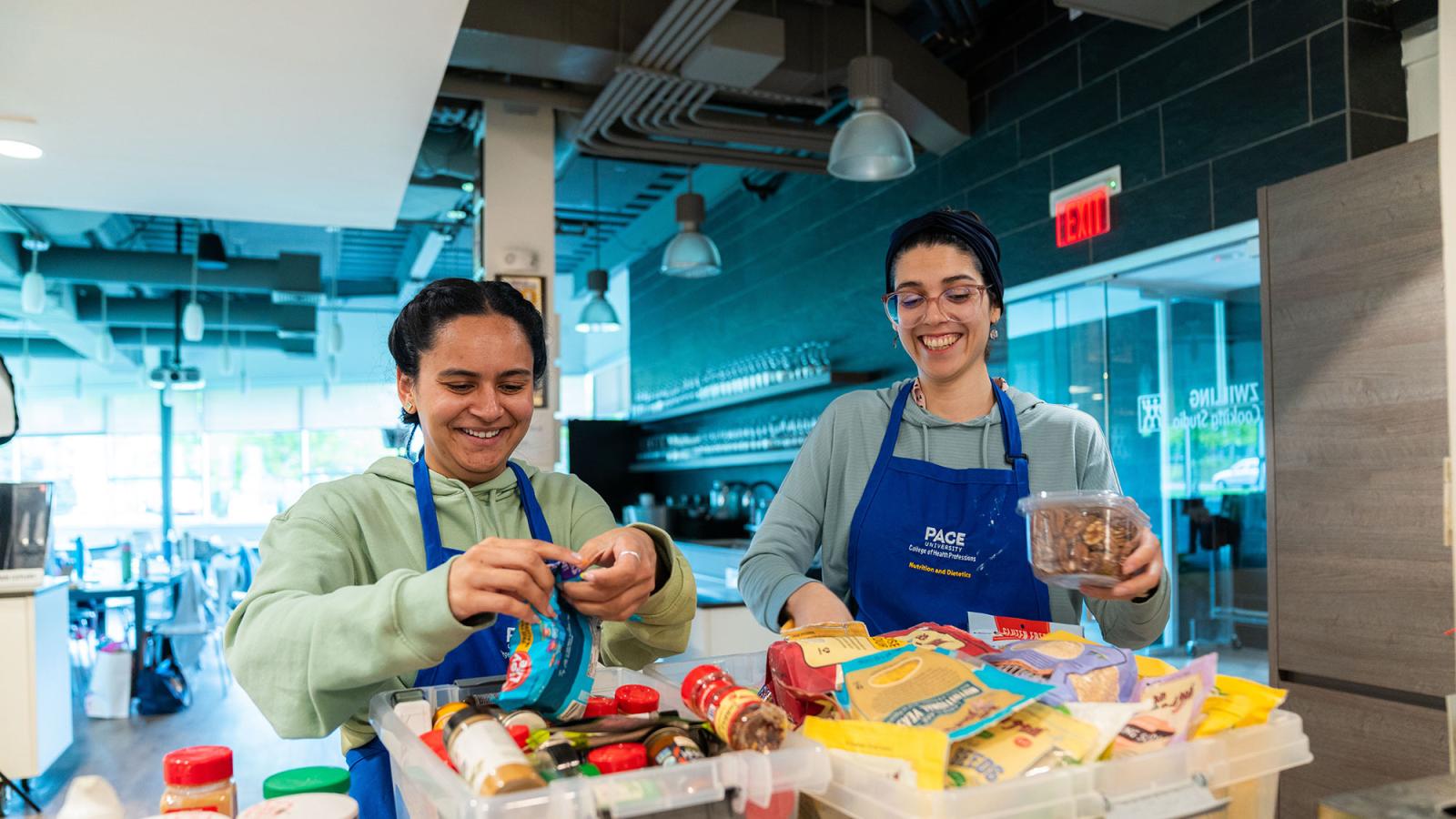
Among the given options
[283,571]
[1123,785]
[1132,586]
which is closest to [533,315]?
[283,571]

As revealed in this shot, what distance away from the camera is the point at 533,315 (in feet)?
5.14

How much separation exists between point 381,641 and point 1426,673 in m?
2.69

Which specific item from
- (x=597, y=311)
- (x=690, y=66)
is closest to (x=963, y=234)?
(x=690, y=66)

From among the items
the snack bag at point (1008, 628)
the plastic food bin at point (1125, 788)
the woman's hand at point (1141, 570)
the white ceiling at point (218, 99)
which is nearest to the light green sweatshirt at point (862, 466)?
the snack bag at point (1008, 628)

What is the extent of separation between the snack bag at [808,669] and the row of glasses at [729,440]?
4.23m

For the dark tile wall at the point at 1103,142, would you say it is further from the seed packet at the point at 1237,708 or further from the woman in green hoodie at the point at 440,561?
the woman in green hoodie at the point at 440,561

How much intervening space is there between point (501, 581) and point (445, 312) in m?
0.56

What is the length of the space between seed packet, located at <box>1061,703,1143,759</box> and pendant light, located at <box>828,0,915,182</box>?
3.11m

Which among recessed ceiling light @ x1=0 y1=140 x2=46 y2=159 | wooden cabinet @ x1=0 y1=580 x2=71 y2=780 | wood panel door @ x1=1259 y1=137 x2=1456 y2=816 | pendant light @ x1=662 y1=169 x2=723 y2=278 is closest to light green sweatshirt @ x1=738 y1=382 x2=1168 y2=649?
wood panel door @ x1=1259 y1=137 x2=1456 y2=816

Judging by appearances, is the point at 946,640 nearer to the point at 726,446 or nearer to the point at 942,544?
the point at 942,544

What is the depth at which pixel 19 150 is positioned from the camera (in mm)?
4789

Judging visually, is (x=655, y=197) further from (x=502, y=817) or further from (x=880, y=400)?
(x=502, y=817)

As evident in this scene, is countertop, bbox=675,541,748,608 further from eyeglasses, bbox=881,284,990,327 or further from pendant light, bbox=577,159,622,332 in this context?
eyeglasses, bbox=881,284,990,327

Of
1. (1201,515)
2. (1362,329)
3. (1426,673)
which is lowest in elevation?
(1426,673)
